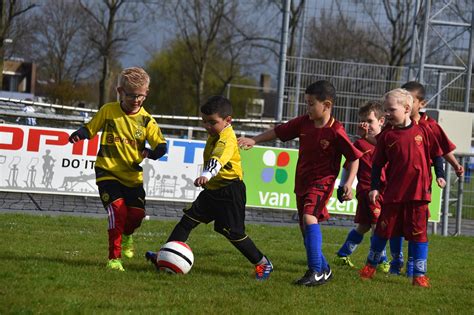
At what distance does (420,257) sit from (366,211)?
1506 millimetres

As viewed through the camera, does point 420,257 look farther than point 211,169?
Yes

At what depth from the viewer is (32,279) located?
22.8 feet

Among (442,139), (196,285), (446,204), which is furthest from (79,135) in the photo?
(446,204)

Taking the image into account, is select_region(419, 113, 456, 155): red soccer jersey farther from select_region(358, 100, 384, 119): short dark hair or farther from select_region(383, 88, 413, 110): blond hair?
select_region(358, 100, 384, 119): short dark hair

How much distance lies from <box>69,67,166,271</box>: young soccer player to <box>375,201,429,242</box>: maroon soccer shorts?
6.88 feet

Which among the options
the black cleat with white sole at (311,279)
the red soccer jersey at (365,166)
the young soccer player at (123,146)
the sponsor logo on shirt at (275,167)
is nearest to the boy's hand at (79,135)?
the young soccer player at (123,146)

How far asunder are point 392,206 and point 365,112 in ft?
4.66

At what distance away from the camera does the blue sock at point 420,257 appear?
26.6 ft

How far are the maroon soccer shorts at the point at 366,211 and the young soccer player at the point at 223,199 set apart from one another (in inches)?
75.5

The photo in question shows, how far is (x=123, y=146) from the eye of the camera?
8078 millimetres

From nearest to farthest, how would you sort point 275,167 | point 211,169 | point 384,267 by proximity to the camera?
point 211,169
point 384,267
point 275,167

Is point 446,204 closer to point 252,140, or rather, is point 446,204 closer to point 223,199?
point 252,140

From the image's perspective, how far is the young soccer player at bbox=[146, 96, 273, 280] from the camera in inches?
307

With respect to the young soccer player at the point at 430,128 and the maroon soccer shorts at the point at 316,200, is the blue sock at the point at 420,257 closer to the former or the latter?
the young soccer player at the point at 430,128
